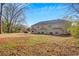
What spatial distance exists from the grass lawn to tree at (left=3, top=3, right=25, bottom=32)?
11 cm

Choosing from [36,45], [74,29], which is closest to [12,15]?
[36,45]

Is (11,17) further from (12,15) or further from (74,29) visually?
(74,29)

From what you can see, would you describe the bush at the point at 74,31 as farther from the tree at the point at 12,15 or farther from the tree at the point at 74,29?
the tree at the point at 12,15

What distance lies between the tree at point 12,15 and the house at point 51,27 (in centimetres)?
17

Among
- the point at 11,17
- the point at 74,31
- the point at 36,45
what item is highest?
the point at 11,17

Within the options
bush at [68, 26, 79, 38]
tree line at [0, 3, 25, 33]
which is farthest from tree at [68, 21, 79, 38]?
tree line at [0, 3, 25, 33]

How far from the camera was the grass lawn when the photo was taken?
1.96 metres

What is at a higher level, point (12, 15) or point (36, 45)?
point (12, 15)

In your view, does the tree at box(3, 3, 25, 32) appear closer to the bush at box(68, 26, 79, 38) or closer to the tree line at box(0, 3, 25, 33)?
the tree line at box(0, 3, 25, 33)

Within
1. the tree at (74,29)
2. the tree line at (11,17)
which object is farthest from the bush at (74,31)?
the tree line at (11,17)

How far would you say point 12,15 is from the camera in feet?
6.61

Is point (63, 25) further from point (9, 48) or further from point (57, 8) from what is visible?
point (9, 48)

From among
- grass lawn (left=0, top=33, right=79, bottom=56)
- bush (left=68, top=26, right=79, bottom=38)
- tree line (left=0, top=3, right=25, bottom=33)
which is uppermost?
tree line (left=0, top=3, right=25, bottom=33)

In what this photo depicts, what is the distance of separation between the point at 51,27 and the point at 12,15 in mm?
415
